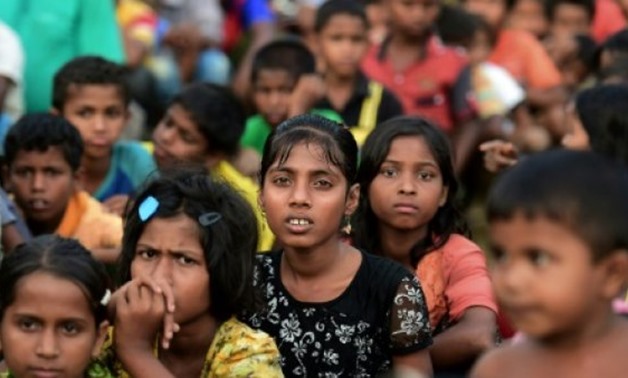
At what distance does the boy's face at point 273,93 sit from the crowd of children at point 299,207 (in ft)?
0.04

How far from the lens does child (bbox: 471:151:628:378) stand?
3074mm

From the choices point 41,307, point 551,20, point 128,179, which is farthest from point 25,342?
point 551,20

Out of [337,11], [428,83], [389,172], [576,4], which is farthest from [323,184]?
[576,4]

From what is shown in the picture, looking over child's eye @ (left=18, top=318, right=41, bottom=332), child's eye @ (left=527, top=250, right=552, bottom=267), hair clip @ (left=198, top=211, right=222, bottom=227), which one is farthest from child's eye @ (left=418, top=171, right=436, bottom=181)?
child's eye @ (left=527, top=250, right=552, bottom=267)

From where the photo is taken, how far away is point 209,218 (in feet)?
14.5

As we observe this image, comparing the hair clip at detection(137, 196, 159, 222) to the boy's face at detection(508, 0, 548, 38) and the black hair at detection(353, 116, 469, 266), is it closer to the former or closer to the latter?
the black hair at detection(353, 116, 469, 266)

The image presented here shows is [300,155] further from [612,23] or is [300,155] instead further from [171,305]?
[612,23]

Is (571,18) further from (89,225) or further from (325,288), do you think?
(325,288)

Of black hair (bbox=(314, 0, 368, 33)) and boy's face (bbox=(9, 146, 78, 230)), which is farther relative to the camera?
black hair (bbox=(314, 0, 368, 33))

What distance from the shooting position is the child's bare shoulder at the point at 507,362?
3270 millimetres

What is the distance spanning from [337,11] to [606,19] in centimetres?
326

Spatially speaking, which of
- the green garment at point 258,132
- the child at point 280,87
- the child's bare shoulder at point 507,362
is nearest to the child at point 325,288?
the child's bare shoulder at point 507,362

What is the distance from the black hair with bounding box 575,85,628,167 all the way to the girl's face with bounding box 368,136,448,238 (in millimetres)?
508

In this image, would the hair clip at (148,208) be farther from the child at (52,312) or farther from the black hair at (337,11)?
the black hair at (337,11)
